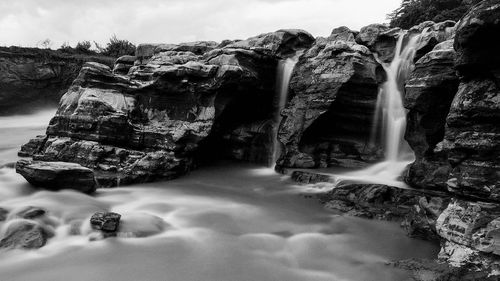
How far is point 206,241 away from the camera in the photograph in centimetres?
805

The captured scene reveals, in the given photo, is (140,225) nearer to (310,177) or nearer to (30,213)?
(30,213)

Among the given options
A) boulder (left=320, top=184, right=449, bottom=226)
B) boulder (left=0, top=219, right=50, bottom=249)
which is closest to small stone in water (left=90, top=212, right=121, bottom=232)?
boulder (left=0, top=219, right=50, bottom=249)

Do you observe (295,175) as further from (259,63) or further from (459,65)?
(459,65)

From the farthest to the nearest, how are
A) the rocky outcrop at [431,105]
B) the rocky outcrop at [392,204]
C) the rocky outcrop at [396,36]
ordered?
the rocky outcrop at [396,36]
the rocky outcrop at [431,105]
the rocky outcrop at [392,204]

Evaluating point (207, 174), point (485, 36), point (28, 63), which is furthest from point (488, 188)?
point (28, 63)

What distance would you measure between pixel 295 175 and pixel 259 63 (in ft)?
15.9

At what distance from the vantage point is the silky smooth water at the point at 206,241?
6633mm

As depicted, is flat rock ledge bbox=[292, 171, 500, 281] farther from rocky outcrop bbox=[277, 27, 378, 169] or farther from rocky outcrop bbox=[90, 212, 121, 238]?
rocky outcrop bbox=[90, 212, 121, 238]

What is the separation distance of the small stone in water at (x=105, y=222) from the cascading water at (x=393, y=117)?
711 cm

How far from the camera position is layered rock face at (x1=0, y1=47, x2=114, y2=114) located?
2419cm

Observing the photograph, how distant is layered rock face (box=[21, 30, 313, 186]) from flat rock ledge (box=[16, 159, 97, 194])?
182 centimetres

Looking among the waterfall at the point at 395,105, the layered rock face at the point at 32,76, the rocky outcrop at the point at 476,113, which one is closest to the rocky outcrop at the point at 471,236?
the rocky outcrop at the point at 476,113

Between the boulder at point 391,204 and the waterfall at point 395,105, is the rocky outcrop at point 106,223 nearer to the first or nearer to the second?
the boulder at point 391,204

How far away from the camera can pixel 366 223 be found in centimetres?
923
